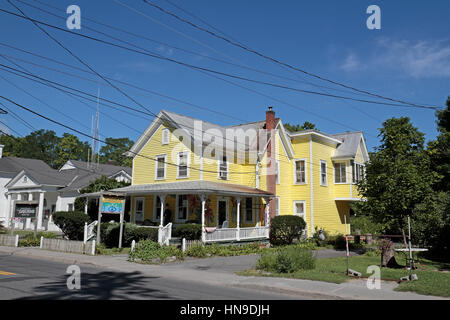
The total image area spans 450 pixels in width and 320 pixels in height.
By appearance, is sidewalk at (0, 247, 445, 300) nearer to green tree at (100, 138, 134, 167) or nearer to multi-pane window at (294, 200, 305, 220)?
multi-pane window at (294, 200, 305, 220)

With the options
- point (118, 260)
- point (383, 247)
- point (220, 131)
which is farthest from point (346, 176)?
point (118, 260)

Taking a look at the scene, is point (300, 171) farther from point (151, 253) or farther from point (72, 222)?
point (72, 222)

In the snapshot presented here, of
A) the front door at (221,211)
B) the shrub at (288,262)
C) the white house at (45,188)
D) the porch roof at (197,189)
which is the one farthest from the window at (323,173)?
the white house at (45,188)

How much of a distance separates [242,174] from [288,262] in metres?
Answer: 14.9

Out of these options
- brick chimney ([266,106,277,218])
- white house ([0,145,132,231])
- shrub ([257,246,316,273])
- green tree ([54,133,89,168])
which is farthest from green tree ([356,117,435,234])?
green tree ([54,133,89,168])

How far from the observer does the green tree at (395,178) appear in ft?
57.5

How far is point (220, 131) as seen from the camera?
2927 cm

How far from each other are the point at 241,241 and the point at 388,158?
393 inches

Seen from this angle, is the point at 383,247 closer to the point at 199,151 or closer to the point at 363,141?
the point at 199,151

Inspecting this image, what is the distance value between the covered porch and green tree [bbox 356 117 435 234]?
24.4 ft

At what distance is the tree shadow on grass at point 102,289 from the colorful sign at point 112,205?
7790 millimetres

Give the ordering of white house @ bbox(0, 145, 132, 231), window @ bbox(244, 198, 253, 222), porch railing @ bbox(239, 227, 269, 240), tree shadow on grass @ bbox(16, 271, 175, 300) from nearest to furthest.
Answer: tree shadow on grass @ bbox(16, 271, 175, 300) < porch railing @ bbox(239, 227, 269, 240) < window @ bbox(244, 198, 253, 222) < white house @ bbox(0, 145, 132, 231)

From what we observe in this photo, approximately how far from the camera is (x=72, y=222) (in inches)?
917

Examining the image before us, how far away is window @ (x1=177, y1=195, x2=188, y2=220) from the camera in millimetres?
25094
